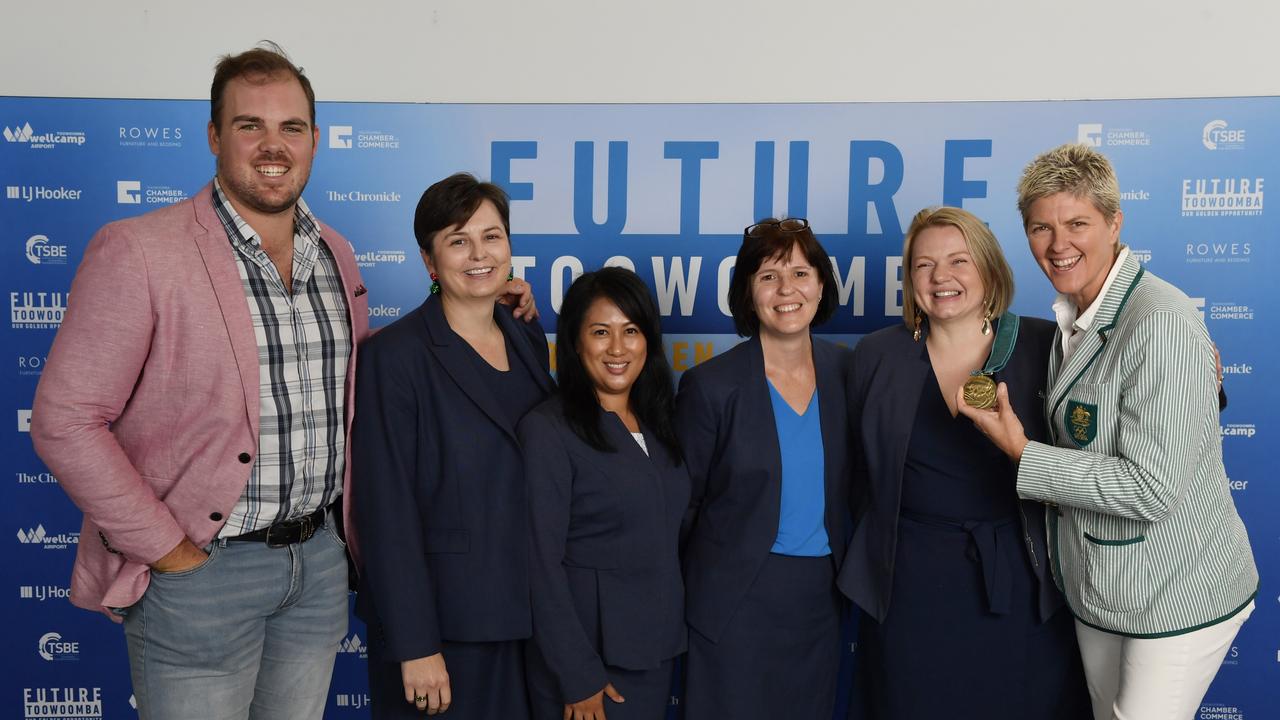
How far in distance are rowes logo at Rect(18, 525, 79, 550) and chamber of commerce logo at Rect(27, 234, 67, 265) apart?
1005 mm

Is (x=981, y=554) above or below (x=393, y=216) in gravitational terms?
below

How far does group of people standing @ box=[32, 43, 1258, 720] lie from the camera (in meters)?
1.76

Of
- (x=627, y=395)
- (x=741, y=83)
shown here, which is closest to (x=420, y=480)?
(x=627, y=395)

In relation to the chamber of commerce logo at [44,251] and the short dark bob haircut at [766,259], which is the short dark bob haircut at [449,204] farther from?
the chamber of commerce logo at [44,251]

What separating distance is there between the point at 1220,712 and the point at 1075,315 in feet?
7.22

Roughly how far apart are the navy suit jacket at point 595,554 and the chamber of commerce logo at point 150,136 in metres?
2.15

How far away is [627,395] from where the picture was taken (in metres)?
2.13

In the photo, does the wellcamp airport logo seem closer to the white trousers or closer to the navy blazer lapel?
the navy blazer lapel

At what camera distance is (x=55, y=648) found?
3250 millimetres

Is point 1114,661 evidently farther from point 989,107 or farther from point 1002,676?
point 989,107

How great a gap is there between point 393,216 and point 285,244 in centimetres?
135

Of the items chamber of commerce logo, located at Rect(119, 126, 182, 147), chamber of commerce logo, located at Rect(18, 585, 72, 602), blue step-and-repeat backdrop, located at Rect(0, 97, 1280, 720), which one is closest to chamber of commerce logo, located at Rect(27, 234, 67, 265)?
blue step-and-repeat backdrop, located at Rect(0, 97, 1280, 720)

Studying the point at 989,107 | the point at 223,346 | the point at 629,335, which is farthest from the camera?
the point at 989,107

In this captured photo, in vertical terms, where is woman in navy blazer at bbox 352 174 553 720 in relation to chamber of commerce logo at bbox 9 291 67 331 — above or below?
below
